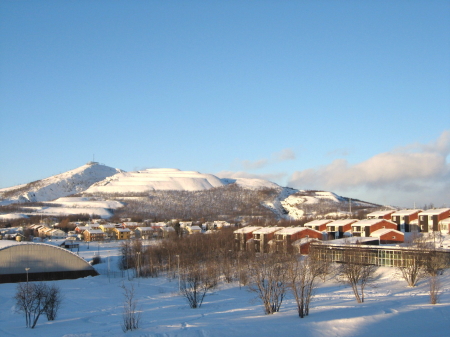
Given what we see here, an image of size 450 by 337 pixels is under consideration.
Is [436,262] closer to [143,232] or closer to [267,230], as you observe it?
[267,230]

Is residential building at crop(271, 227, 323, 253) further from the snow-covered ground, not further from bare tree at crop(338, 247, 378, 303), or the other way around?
the snow-covered ground

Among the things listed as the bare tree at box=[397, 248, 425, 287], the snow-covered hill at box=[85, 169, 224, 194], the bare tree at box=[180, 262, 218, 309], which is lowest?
the bare tree at box=[180, 262, 218, 309]


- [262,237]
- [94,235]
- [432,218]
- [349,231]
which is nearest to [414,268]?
[432,218]

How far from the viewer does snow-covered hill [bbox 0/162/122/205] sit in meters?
158

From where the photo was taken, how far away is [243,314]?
18.4 metres

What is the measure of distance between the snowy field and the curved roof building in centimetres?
280

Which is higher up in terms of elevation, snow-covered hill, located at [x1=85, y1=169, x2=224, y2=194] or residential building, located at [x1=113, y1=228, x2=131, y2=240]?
snow-covered hill, located at [x1=85, y1=169, x2=224, y2=194]

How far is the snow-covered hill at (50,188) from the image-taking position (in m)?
158

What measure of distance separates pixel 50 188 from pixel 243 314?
173240 mm

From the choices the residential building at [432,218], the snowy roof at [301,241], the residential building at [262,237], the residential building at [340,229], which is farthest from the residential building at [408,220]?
the snowy roof at [301,241]

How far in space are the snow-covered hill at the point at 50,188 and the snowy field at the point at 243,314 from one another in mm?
132403

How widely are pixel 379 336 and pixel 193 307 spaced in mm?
10768

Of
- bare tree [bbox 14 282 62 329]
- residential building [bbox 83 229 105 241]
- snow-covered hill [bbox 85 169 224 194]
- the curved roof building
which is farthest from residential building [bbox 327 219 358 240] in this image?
snow-covered hill [bbox 85 169 224 194]

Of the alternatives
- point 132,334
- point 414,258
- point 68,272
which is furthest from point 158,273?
point 132,334
